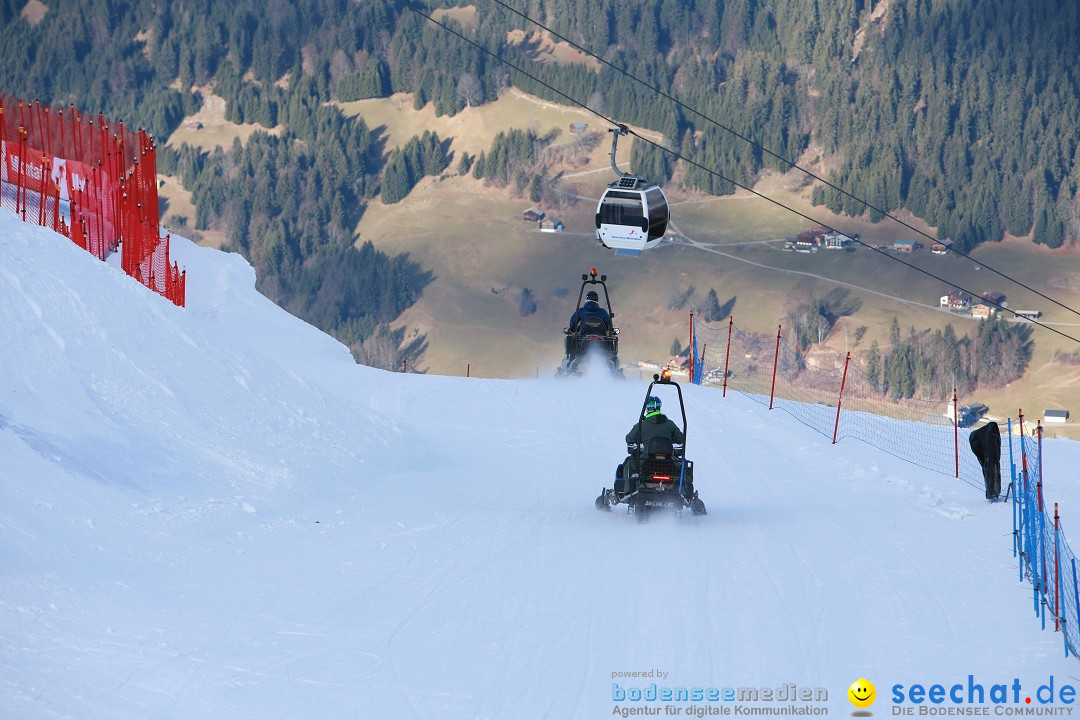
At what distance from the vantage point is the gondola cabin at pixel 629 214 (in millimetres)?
26688

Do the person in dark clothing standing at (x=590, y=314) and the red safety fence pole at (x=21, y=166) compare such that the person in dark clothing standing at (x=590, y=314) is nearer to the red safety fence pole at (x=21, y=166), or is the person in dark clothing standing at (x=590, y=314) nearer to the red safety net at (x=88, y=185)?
the red safety net at (x=88, y=185)

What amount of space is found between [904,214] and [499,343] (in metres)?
42.8

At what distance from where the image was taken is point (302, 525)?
51.0ft

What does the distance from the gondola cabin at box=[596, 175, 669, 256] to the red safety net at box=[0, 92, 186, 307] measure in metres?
8.66

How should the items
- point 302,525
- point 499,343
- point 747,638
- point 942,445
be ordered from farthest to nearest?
point 499,343 → point 942,445 → point 302,525 → point 747,638

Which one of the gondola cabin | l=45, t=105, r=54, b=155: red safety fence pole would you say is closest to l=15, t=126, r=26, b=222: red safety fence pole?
l=45, t=105, r=54, b=155: red safety fence pole

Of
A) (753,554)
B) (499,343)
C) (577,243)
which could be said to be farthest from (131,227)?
(577,243)

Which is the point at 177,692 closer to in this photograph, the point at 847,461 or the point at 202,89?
the point at 847,461

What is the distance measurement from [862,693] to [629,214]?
16.8 meters

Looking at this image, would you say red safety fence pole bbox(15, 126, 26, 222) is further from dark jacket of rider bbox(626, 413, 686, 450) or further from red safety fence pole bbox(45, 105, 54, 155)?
dark jacket of rider bbox(626, 413, 686, 450)

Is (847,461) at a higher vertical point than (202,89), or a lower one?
lower

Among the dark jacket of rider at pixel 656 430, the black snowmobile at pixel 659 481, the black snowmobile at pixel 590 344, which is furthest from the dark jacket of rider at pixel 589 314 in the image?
the black snowmobile at pixel 659 481

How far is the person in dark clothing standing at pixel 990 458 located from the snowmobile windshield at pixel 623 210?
400 inches

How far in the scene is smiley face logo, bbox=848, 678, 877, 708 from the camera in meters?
10.6
